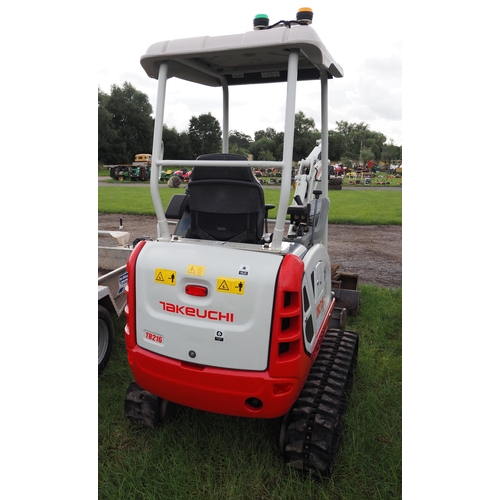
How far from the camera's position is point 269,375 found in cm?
268

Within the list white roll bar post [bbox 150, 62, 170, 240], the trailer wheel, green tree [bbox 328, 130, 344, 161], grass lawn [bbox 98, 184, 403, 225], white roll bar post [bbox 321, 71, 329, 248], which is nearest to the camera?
white roll bar post [bbox 150, 62, 170, 240]

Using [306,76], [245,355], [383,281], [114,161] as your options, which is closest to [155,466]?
[245,355]

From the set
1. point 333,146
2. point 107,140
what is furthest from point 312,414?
point 107,140

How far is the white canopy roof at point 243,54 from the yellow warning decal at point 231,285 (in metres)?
1.45

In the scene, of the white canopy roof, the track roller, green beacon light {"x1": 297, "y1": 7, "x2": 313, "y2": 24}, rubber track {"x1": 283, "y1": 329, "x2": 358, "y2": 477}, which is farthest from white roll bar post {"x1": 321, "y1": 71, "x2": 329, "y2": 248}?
the track roller

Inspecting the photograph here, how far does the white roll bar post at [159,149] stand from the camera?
2958 mm

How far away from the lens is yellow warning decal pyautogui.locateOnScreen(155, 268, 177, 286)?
9.19 ft

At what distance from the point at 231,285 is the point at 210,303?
0.61 ft

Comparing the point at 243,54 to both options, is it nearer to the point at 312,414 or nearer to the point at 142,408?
the point at 312,414

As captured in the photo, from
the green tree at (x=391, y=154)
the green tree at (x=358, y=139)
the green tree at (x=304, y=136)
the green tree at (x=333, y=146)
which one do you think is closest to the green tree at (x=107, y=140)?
the green tree at (x=333, y=146)

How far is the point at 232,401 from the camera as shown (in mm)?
2764

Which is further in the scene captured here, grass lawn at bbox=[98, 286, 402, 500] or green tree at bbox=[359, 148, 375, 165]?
green tree at bbox=[359, 148, 375, 165]

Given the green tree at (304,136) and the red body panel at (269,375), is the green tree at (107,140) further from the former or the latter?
the red body panel at (269,375)

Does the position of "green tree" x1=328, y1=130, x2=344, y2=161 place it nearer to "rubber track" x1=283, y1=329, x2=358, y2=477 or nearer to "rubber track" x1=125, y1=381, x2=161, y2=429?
"rubber track" x1=283, y1=329, x2=358, y2=477
